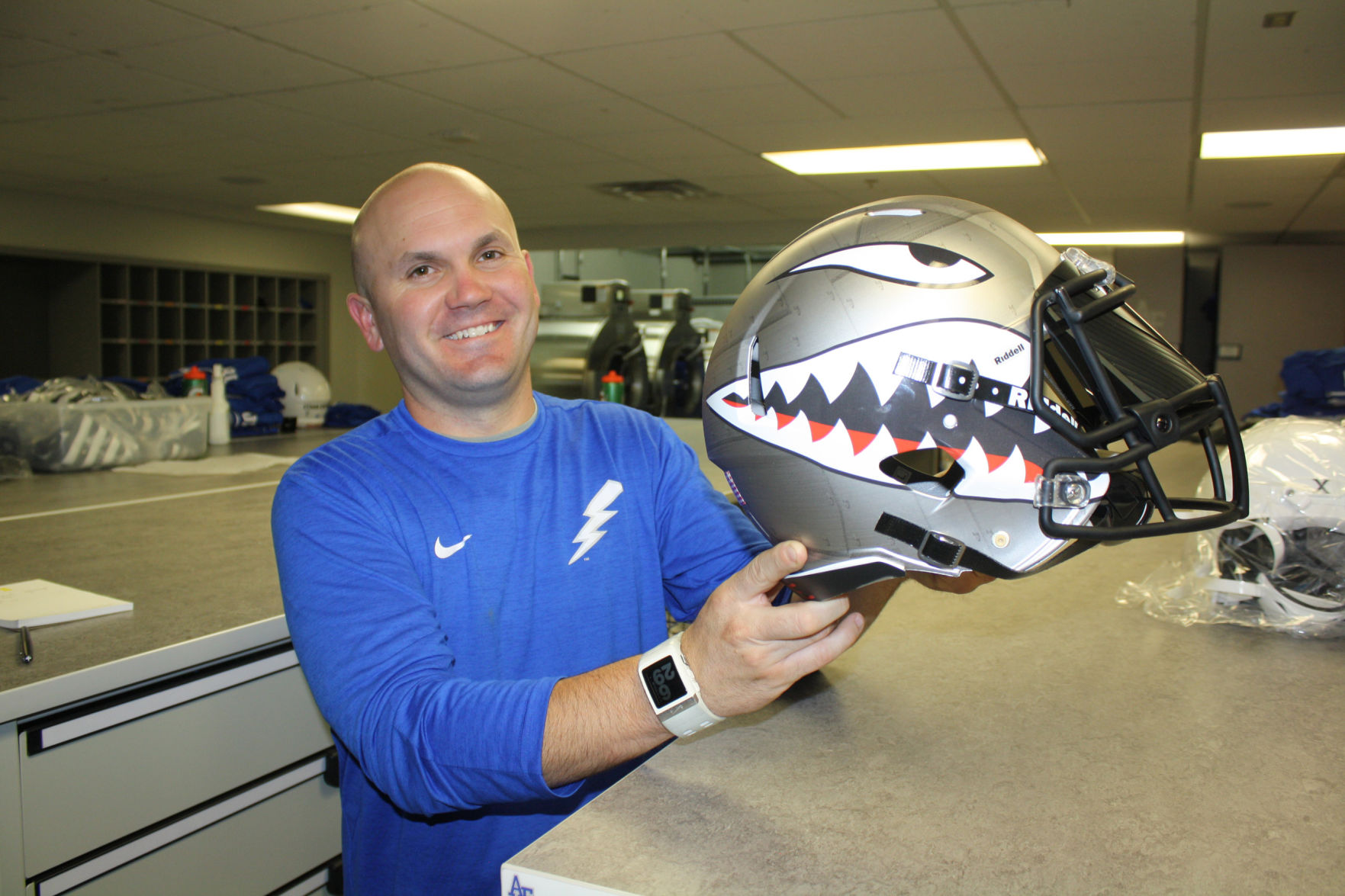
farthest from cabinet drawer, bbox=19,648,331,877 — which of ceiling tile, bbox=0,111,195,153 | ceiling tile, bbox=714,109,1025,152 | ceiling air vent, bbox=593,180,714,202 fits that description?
ceiling air vent, bbox=593,180,714,202

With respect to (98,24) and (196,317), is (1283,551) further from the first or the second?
(196,317)

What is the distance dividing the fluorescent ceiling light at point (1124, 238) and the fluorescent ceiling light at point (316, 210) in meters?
6.09

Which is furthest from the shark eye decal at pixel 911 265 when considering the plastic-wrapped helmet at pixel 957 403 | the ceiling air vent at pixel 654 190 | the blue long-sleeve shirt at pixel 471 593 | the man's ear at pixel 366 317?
the ceiling air vent at pixel 654 190

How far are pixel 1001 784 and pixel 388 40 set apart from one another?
3.47 m

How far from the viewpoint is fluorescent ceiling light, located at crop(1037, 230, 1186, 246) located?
8219 millimetres

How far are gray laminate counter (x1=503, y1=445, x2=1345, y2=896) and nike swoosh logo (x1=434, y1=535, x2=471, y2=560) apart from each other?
0.35m

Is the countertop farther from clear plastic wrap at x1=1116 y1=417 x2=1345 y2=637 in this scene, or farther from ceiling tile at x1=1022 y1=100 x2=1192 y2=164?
ceiling tile at x1=1022 y1=100 x2=1192 y2=164

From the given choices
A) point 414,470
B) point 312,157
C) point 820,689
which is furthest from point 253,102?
point 820,689

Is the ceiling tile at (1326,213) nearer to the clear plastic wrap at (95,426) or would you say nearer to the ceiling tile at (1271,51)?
the ceiling tile at (1271,51)

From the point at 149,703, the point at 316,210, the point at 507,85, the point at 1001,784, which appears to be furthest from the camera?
the point at 316,210

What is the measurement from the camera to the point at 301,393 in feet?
13.8

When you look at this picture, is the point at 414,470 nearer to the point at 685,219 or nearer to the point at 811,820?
the point at 811,820

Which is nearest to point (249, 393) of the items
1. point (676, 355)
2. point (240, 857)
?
point (240, 857)

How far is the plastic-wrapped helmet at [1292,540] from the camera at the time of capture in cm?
132
